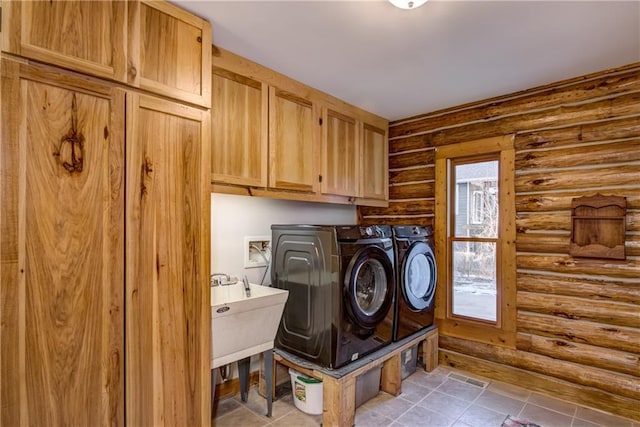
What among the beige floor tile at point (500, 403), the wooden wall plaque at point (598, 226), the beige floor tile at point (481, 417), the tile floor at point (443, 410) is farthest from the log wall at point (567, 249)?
the beige floor tile at point (481, 417)

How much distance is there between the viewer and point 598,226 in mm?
2449

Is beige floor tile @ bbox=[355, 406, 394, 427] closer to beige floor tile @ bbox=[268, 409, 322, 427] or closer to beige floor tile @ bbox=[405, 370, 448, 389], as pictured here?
beige floor tile @ bbox=[268, 409, 322, 427]

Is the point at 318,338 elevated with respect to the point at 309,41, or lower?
lower

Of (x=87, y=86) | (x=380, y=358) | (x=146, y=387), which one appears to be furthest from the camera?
(x=380, y=358)

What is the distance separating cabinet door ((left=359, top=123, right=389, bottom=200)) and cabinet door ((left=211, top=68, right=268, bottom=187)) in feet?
3.95

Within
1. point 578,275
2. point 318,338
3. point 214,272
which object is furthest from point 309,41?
point 578,275

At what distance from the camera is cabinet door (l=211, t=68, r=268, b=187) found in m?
2.11

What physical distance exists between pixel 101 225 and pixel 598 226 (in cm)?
308

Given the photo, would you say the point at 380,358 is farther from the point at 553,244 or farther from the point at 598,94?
the point at 598,94

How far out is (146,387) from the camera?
158cm

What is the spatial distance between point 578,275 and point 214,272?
2708mm

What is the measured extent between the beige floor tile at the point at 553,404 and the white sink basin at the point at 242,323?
2033 millimetres

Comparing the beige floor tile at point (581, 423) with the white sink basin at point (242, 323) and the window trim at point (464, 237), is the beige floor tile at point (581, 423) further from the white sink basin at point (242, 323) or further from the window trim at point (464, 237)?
the white sink basin at point (242, 323)

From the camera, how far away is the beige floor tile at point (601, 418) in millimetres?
2285
